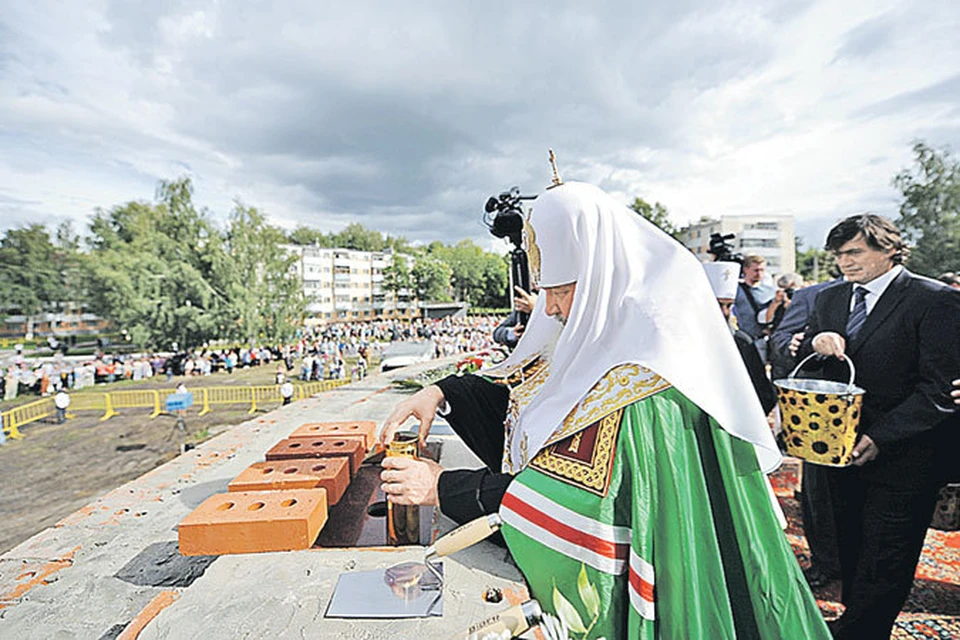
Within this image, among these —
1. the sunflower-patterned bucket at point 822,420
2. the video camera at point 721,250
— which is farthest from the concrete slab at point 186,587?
the video camera at point 721,250

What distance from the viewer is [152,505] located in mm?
3695

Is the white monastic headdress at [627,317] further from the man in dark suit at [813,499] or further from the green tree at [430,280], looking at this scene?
the green tree at [430,280]

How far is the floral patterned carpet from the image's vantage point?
275cm

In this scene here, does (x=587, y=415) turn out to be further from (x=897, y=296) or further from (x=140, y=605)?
(x=140, y=605)

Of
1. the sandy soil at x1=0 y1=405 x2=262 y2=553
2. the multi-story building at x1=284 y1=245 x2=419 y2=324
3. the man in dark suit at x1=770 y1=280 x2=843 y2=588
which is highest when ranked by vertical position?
the multi-story building at x1=284 y1=245 x2=419 y2=324

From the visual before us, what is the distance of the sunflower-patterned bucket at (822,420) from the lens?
2289 mm

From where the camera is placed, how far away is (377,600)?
5.87ft

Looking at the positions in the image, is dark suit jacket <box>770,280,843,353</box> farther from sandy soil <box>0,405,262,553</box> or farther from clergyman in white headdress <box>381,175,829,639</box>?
sandy soil <box>0,405,262,553</box>

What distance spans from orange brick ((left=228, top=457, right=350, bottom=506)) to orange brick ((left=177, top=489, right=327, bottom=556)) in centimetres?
26

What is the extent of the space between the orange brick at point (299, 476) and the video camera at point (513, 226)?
1674 mm

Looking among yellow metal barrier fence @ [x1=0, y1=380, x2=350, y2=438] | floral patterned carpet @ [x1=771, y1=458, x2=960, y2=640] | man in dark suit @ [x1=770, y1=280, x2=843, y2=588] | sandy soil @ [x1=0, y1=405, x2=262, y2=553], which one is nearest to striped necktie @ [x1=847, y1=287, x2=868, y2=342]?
man in dark suit @ [x1=770, y1=280, x2=843, y2=588]

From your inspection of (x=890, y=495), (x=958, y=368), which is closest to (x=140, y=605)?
(x=890, y=495)

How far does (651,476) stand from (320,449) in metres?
2.33

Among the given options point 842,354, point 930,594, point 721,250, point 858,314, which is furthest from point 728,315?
point 930,594
